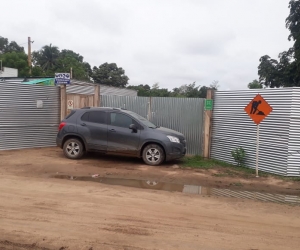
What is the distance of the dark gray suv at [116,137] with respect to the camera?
10.3 meters

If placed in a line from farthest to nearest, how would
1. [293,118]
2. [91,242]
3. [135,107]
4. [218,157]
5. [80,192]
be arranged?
[135,107] < [218,157] < [293,118] < [80,192] < [91,242]

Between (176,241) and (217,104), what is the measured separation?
309 inches

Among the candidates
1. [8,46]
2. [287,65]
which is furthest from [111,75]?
[8,46]

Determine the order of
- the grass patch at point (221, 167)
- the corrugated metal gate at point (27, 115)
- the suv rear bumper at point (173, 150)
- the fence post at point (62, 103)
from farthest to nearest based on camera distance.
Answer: the fence post at point (62, 103)
the corrugated metal gate at point (27, 115)
the suv rear bumper at point (173, 150)
the grass patch at point (221, 167)

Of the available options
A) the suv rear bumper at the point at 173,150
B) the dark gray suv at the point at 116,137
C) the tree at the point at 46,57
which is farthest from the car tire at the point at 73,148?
the tree at the point at 46,57

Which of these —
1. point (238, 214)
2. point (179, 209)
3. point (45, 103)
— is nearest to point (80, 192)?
point (179, 209)

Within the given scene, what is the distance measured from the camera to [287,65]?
23797 millimetres

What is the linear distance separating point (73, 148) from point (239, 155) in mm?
5500

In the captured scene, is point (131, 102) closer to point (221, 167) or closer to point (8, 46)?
point (221, 167)

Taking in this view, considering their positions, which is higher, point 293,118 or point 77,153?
point 293,118

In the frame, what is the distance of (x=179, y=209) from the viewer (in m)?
6.11

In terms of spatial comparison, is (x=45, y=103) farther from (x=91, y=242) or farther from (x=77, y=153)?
(x=91, y=242)

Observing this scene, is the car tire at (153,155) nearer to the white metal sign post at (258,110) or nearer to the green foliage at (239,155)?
the green foliage at (239,155)

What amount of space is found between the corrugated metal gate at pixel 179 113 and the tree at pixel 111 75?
120 ft
